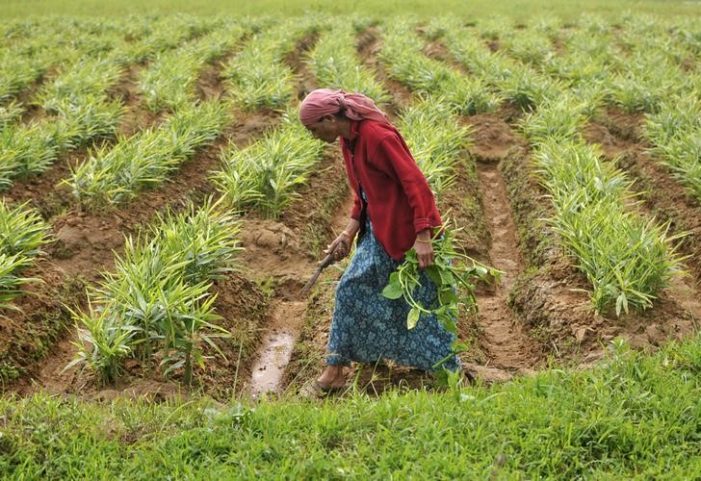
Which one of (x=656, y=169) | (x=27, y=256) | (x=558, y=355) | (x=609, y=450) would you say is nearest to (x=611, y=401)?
(x=609, y=450)

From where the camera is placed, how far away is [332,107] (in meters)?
3.52

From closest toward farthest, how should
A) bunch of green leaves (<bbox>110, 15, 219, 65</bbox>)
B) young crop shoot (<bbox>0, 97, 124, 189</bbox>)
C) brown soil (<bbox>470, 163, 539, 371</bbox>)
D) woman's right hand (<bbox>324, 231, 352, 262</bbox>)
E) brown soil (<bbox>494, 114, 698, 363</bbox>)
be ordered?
woman's right hand (<bbox>324, 231, 352, 262</bbox>)
brown soil (<bbox>494, 114, 698, 363</bbox>)
brown soil (<bbox>470, 163, 539, 371</bbox>)
young crop shoot (<bbox>0, 97, 124, 189</bbox>)
bunch of green leaves (<bbox>110, 15, 219, 65</bbox>)

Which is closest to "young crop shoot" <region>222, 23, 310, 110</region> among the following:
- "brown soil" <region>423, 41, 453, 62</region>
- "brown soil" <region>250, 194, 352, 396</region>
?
"brown soil" <region>423, 41, 453, 62</region>

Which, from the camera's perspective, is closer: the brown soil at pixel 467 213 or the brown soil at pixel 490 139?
the brown soil at pixel 467 213

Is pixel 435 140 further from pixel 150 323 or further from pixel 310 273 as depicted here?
pixel 150 323

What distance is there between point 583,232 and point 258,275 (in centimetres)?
218

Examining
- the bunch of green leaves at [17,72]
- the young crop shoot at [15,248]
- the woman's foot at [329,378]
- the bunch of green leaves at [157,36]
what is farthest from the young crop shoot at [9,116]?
the woman's foot at [329,378]

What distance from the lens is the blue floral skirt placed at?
Result: 3.85 meters

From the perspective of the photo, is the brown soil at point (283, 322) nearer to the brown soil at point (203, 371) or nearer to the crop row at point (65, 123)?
the brown soil at point (203, 371)

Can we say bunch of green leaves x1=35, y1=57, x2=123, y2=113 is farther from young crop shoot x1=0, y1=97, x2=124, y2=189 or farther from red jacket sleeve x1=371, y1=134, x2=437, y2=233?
red jacket sleeve x1=371, y1=134, x2=437, y2=233

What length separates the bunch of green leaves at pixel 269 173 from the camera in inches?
236

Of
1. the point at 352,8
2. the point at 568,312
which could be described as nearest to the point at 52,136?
the point at 568,312

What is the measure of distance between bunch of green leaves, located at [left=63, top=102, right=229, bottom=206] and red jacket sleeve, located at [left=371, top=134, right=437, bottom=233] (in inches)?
110

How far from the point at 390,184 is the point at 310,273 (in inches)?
75.0
